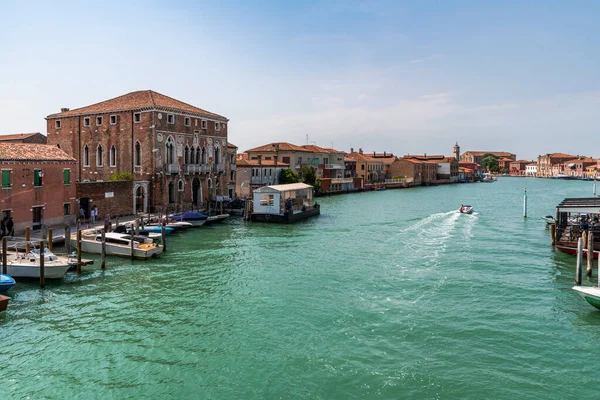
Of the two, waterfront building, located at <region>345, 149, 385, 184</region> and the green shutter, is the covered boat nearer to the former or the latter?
the green shutter

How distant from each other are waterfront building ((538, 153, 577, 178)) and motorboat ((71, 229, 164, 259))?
156m

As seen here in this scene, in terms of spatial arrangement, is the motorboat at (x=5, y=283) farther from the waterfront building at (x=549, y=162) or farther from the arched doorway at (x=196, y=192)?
the waterfront building at (x=549, y=162)

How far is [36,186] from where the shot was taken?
23484 mm

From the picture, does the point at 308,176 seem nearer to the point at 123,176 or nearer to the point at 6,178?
the point at 123,176

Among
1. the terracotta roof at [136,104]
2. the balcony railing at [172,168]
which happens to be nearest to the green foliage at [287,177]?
the terracotta roof at [136,104]

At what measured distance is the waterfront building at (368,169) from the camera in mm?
83931

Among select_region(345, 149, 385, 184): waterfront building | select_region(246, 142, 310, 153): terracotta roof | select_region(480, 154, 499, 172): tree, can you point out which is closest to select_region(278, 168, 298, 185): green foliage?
select_region(246, 142, 310, 153): terracotta roof

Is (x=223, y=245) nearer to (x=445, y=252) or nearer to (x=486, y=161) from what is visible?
(x=445, y=252)

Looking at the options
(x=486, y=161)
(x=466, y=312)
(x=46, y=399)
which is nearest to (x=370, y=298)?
(x=466, y=312)

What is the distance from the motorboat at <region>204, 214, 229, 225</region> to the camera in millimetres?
32250

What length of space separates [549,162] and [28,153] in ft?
532

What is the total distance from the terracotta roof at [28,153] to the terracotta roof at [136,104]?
8820 millimetres

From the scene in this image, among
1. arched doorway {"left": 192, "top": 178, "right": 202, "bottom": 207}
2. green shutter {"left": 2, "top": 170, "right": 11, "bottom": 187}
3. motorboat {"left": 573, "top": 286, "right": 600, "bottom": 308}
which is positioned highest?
green shutter {"left": 2, "top": 170, "right": 11, "bottom": 187}

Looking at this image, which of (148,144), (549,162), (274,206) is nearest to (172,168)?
(148,144)
